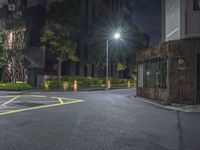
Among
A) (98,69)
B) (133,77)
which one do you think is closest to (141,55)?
(98,69)

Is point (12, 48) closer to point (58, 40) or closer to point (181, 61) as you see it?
point (58, 40)

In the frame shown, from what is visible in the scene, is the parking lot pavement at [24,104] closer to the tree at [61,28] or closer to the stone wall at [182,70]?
the stone wall at [182,70]

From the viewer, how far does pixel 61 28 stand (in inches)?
1591

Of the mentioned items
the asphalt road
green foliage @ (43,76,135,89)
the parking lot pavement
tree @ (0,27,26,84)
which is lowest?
the asphalt road

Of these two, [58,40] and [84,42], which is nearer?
[58,40]

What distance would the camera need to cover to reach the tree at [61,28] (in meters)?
39.5

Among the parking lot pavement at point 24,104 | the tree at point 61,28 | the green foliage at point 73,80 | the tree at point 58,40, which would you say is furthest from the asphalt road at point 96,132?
the tree at point 61,28

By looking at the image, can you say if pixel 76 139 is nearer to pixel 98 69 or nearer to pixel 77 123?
pixel 77 123

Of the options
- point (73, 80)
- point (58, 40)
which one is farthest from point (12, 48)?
point (73, 80)

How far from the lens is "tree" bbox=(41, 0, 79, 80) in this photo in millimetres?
39469

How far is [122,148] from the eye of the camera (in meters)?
6.71

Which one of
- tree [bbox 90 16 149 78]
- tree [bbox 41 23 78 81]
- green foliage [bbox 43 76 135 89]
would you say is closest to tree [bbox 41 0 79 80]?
tree [bbox 41 23 78 81]

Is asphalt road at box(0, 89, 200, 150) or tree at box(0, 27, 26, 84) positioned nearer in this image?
asphalt road at box(0, 89, 200, 150)

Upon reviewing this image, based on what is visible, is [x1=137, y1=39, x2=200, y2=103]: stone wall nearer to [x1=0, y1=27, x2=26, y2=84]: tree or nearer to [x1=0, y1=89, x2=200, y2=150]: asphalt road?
[x1=0, y1=89, x2=200, y2=150]: asphalt road
